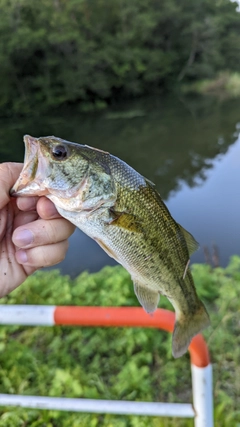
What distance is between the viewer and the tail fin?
185cm

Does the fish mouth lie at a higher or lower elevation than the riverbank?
higher

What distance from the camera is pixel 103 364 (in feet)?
11.1

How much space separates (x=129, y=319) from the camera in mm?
2035

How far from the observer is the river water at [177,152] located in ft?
24.1

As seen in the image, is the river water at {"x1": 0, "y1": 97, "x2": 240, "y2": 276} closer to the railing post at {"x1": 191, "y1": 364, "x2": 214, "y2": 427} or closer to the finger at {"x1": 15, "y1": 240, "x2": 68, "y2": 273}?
the railing post at {"x1": 191, "y1": 364, "x2": 214, "y2": 427}

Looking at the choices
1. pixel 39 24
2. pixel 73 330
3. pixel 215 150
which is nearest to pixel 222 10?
pixel 39 24

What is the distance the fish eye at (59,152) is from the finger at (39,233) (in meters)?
0.33

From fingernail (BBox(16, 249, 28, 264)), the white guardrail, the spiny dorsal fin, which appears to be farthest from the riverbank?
fingernail (BBox(16, 249, 28, 264))

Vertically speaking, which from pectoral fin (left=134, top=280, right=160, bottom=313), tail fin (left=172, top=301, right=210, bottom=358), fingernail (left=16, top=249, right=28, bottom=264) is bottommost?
tail fin (left=172, top=301, right=210, bottom=358)

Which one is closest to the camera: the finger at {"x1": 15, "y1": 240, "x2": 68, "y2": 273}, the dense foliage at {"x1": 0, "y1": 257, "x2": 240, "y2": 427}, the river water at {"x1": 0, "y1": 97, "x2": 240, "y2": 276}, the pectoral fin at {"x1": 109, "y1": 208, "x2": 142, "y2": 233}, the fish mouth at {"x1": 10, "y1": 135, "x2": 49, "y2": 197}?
the fish mouth at {"x1": 10, "y1": 135, "x2": 49, "y2": 197}

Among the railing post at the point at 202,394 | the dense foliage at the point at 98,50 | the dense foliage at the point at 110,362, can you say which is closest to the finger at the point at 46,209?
the railing post at the point at 202,394

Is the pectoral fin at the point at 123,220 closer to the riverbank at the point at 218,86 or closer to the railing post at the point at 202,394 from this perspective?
the railing post at the point at 202,394

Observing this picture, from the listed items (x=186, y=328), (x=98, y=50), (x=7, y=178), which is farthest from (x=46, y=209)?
(x=98, y=50)

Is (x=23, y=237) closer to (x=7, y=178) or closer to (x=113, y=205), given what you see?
(x=7, y=178)
